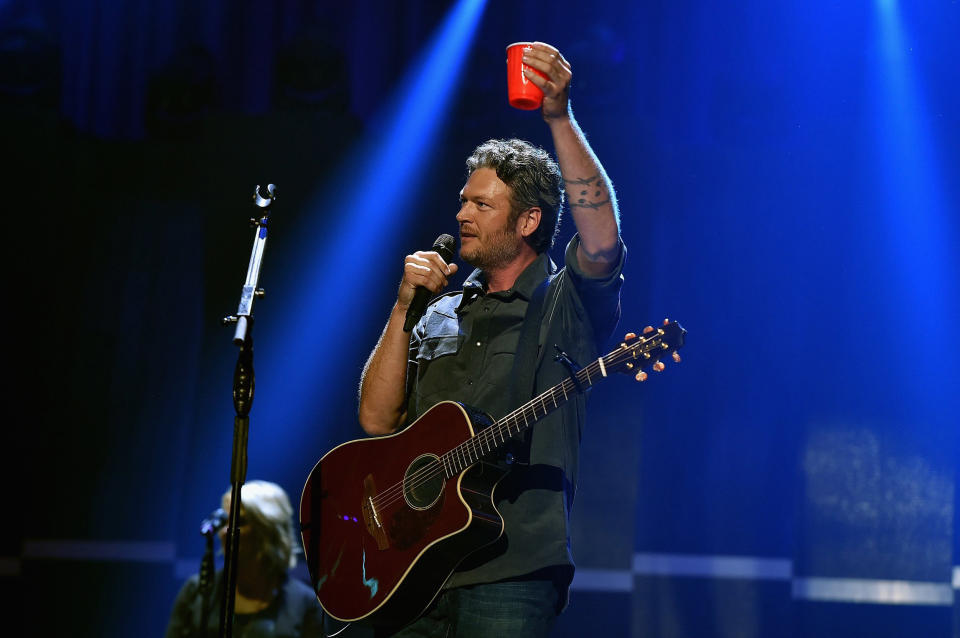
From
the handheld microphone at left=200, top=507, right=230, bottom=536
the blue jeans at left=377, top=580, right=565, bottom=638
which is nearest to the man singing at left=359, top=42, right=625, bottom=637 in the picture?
the blue jeans at left=377, top=580, right=565, bottom=638

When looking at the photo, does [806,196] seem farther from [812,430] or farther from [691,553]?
[691,553]

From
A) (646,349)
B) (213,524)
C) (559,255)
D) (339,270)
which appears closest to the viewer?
(646,349)

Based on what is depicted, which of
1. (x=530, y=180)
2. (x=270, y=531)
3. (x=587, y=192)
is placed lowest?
(x=270, y=531)

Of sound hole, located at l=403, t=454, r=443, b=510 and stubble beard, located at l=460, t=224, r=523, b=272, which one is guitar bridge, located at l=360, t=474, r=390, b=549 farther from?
stubble beard, located at l=460, t=224, r=523, b=272

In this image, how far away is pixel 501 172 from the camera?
2.75 meters

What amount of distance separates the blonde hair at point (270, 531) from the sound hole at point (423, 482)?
1.81 metres

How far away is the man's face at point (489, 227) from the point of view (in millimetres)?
2717

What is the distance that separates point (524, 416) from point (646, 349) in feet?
1.21

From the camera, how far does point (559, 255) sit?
5094 millimetres

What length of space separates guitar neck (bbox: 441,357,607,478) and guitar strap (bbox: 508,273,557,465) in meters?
0.05

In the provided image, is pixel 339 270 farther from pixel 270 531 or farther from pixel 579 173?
pixel 579 173

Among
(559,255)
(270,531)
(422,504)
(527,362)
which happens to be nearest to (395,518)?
(422,504)

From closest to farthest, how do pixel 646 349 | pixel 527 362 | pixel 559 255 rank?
1. pixel 646 349
2. pixel 527 362
3. pixel 559 255

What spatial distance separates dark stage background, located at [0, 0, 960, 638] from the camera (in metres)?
4.89
